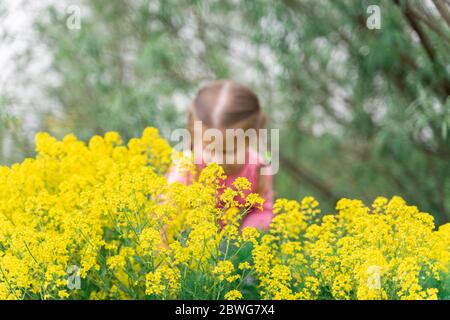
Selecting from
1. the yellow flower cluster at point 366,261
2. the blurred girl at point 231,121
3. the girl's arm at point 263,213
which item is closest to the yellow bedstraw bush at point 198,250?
the yellow flower cluster at point 366,261

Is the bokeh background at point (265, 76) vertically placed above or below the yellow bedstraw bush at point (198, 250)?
above

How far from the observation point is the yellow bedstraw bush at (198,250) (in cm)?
174

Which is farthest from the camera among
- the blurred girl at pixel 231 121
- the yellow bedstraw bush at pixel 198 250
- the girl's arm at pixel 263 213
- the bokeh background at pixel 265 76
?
the bokeh background at pixel 265 76

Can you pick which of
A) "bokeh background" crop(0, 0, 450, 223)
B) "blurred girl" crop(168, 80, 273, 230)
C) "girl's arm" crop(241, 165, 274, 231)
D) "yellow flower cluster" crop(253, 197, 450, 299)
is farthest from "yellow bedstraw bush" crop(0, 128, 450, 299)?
"bokeh background" crop(0, 0, 450, 223)

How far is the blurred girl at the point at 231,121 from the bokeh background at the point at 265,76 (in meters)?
1.11

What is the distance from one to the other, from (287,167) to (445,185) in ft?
4.27

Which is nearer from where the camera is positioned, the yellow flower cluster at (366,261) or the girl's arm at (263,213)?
the yellow flower cluster at (366,261)

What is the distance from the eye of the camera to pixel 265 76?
14.4 feet

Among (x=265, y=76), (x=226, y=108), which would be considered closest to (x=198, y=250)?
(x=226, y=108)

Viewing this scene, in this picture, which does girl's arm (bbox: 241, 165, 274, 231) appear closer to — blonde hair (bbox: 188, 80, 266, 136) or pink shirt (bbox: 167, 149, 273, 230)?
pink shirt (bbox: 167, 149, 273, 230)

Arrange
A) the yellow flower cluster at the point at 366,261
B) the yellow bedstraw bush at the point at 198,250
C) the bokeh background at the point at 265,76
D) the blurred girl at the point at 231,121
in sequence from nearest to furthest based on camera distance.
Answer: the yellow flower cluster at the point at 366,261 → the yellow bedstraw bush at the point at 198,250 → the blurred girl at the point at 231,121 → the bokeh background at the point at 265,76

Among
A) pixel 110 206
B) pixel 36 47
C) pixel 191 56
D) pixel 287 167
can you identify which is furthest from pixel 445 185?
pixel 110 206

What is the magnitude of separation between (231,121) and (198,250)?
2.48 ft

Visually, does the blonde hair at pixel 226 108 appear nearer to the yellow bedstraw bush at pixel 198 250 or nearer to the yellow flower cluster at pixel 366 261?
the yellow bedstraw bush at pixel 198 250
